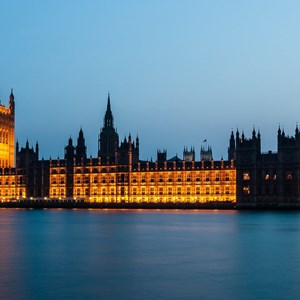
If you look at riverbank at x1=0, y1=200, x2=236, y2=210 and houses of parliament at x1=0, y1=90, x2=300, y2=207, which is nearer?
houses of parliament at x1=0, y1=90, x2=300, y2=207

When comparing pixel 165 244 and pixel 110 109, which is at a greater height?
pixel 110 109

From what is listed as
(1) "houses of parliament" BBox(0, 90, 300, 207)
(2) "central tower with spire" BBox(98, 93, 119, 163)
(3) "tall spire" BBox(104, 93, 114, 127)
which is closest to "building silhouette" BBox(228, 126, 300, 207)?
(1) "houses of parliament" BBox(0, 90, 300, 207)

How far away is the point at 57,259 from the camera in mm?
41938

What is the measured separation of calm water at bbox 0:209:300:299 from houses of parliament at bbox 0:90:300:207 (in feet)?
226

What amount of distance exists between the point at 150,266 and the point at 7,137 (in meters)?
145

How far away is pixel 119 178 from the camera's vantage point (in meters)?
148

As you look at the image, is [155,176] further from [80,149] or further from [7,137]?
[7,137]

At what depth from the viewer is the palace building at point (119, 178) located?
461 feet

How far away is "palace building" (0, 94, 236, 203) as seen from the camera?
140625mm

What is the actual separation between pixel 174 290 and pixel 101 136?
14094cm

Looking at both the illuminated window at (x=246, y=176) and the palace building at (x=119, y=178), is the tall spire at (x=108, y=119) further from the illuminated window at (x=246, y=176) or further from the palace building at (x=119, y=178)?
the illuminated window at (x=246, y=176)

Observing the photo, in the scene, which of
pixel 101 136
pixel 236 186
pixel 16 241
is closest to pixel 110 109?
pixel 101 136

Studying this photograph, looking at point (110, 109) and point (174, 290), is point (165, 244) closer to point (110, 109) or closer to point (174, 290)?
point (174, 290)

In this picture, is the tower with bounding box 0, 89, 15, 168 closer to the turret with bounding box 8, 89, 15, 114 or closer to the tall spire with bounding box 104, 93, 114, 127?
the turret with bounding box 8, 89, 15, 114
